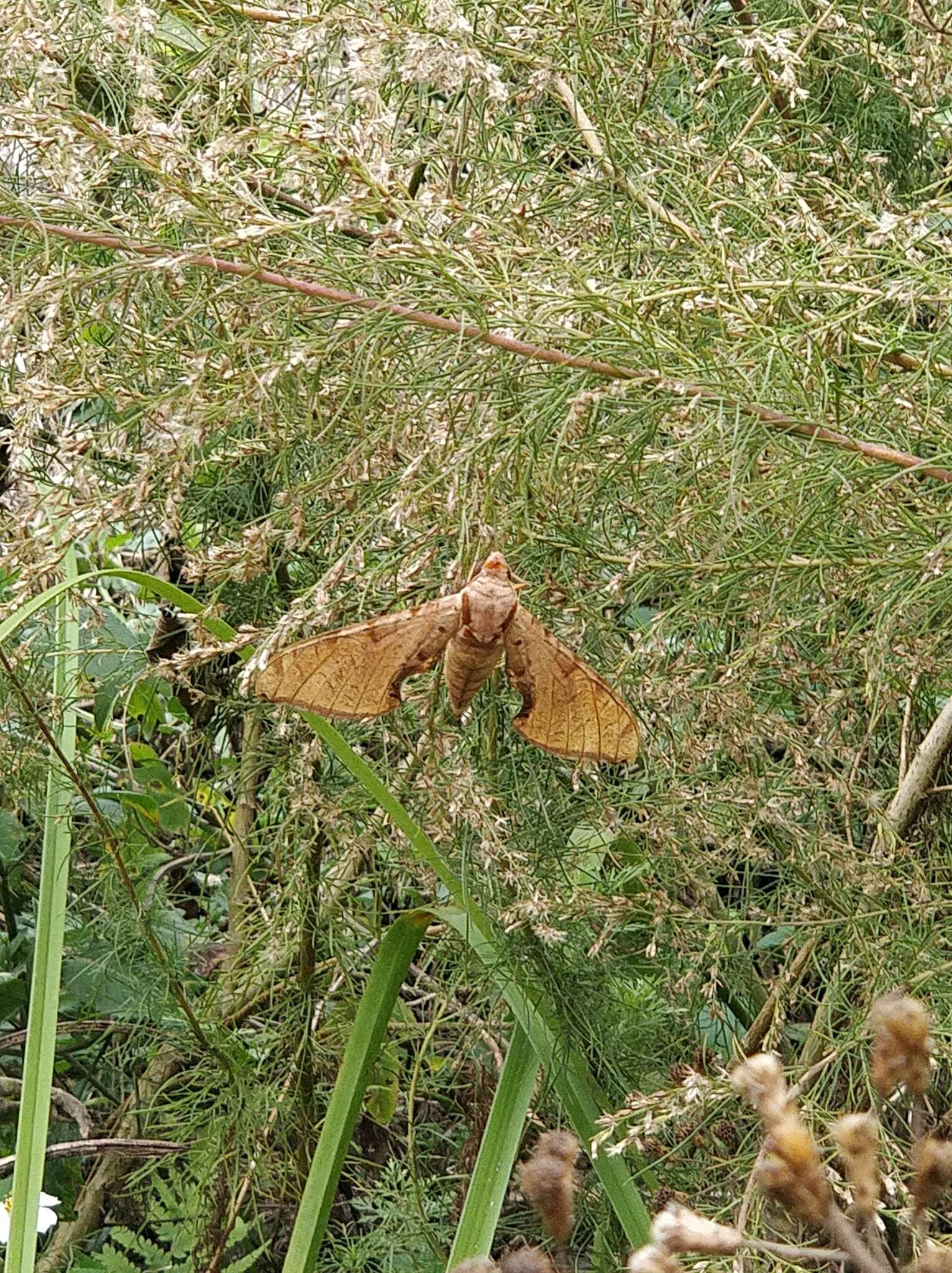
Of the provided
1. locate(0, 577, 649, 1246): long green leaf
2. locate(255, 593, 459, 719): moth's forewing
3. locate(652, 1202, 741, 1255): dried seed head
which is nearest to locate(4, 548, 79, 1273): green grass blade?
locate(0, 577, 649, 1246): long green leaf

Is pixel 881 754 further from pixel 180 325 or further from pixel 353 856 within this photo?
pixel 180 325

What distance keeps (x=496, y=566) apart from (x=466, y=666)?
109mm

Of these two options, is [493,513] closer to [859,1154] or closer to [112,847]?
[112,847]

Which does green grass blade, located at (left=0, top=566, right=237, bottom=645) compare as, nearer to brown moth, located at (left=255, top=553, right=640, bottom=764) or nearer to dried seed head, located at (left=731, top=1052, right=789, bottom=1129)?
brown moth, located at (left=255, top=553, right=640, bottom=764)

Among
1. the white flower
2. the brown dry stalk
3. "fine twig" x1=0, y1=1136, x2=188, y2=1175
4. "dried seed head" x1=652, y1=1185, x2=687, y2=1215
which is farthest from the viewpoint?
"fine twig" x1=0, y1=1136, x2=188, y2=1175

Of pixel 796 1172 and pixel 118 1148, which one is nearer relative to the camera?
pixel 796 1172

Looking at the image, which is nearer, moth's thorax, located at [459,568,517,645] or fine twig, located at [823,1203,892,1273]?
fine twig, located at [823,1203,892,1273]

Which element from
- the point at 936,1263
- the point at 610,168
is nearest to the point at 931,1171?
the point at 936,1263

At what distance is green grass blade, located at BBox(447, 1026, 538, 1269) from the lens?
134cm

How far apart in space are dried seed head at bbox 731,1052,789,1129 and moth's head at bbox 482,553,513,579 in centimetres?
84

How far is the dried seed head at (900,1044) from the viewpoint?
477 mm

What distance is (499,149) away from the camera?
5.67 ft

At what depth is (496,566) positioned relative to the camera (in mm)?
1318

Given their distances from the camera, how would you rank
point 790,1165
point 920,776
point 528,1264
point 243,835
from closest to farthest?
point 790,1165, point 528,1264, point 920,776, point 243,835
